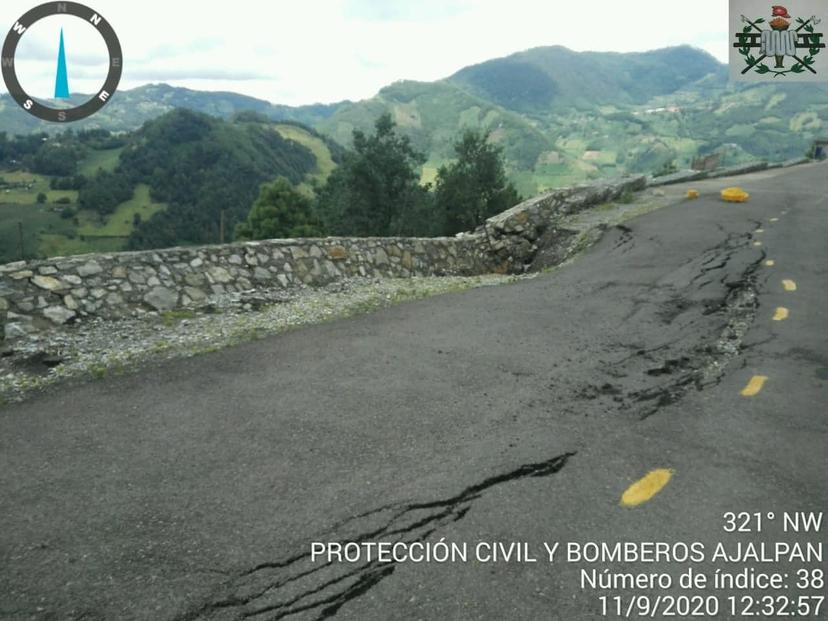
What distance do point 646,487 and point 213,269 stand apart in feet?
23.3

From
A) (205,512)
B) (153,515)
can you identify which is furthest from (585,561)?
(153,515)

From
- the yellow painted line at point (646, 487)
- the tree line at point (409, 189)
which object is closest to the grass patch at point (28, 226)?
the tree line at point (409, 189)

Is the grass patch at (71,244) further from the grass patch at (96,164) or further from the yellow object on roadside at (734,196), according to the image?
the yellow object on roadside at (734,196)

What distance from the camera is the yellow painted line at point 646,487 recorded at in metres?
4.13

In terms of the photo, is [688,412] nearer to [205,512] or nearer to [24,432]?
[205,512]

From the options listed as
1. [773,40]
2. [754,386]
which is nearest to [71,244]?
[773,40]

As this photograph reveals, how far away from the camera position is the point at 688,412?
5.46m

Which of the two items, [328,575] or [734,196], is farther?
[734,196]

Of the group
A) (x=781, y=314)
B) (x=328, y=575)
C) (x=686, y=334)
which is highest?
(x=781, y=314)

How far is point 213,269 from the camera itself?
894cm

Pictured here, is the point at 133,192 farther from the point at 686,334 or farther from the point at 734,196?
the point at 686,334

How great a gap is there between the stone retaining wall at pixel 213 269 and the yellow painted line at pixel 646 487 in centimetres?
655

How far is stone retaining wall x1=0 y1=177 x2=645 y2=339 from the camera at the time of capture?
7.16 meters

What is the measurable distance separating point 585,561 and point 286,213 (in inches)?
2546
